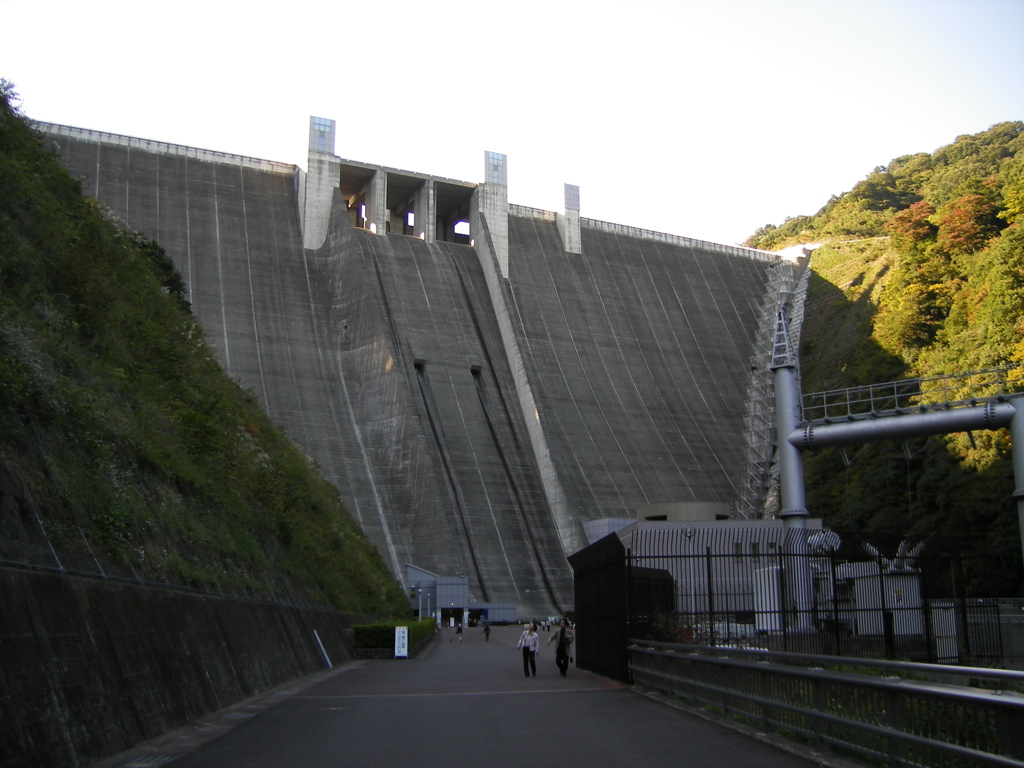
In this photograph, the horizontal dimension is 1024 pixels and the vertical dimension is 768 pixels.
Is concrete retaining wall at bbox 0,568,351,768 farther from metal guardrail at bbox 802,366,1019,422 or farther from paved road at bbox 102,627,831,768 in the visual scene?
metal guardrail at bbox 802,366,1019,422

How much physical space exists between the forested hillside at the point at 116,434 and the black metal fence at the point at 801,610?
564cm

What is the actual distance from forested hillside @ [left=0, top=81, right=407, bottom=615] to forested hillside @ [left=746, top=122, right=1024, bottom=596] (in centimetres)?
2179

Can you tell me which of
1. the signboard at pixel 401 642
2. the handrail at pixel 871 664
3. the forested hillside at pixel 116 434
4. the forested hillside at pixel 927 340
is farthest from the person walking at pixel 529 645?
the forested hillside at pixel 927 340

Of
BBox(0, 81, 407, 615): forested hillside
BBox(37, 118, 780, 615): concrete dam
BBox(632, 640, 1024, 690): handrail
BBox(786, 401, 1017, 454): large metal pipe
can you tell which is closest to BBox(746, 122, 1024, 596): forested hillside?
BBox(786, 401, 1017, 454): large metal pipe

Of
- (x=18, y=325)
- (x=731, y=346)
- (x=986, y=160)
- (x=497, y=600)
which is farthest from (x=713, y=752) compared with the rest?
(x=986, y=160)

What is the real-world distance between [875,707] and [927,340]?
48.4m

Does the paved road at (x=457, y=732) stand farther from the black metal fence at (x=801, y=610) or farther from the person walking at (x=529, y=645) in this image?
the person walking at (x=529, y=645)

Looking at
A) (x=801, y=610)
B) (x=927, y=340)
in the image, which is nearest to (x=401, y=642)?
(x=801, y=610)

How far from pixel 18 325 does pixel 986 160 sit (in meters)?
99.7

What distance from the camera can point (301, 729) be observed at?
1013 centimetres

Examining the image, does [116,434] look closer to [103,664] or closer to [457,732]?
[103,664]

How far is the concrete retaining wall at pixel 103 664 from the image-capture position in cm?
667

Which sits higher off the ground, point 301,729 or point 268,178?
point 268,178

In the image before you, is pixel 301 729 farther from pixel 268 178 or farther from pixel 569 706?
pixel 268 178
